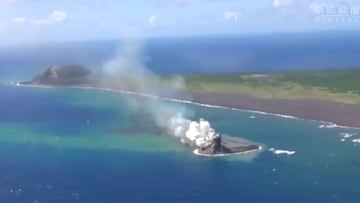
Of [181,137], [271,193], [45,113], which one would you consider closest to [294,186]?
[271,193]

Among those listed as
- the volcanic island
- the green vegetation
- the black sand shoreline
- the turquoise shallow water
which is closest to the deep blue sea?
the turquoise shallow water

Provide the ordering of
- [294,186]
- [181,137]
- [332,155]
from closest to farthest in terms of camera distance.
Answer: [294,186], [332,155], [181,137]

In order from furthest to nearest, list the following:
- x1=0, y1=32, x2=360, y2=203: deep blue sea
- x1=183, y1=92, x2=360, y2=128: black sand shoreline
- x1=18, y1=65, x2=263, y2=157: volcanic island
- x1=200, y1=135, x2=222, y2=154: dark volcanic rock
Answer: x1=183, y1=92, x2=360, y2=128: black sand shoreline
x1=18, y1=65, x2=263, y2=157: volcanic island
x1=200, y1=135, x2=222, y2=154: dark volcanic rock
x1=0, y1=32, x2=360, y2=203: deep blue sea

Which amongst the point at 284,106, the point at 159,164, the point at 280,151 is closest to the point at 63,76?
the point at 284,106

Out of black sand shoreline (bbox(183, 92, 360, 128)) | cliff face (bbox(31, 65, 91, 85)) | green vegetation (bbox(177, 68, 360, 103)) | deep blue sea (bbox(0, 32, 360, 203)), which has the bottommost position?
deep blue sea (bbox(0, 32, 360, 203))

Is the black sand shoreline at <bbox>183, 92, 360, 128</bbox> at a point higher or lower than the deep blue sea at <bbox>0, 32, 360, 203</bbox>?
higher

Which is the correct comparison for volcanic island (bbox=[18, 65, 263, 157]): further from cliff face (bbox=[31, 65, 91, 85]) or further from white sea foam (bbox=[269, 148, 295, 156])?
cliff face (bbox=[31, 65, 91, 85])

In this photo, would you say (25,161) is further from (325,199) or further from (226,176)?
(325,199)
